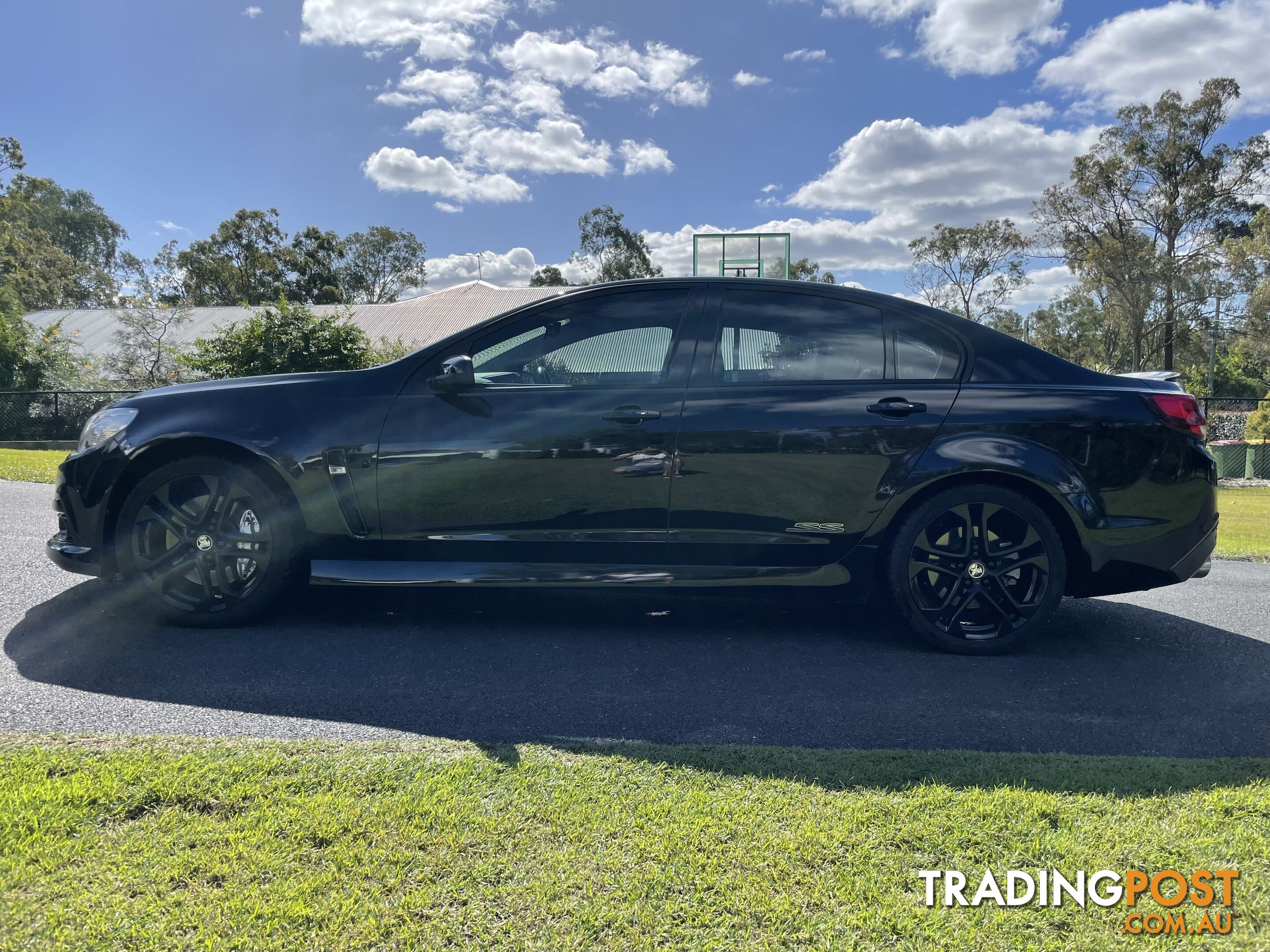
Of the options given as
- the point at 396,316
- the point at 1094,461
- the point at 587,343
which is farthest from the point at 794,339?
the point at 396,316

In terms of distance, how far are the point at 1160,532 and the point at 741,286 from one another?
7.26 feet

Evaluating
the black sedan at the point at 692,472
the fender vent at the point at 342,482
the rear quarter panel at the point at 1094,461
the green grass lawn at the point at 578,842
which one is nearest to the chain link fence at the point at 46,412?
the black sedan at the point at 692,472

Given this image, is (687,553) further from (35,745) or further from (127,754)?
(35,745)

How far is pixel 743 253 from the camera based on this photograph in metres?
29.1

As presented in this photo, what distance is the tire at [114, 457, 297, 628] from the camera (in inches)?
151

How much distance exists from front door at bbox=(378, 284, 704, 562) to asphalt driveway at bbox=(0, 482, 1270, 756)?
0.51 m

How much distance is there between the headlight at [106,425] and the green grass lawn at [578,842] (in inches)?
68.4

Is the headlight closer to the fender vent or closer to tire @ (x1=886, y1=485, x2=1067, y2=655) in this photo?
the fender vent

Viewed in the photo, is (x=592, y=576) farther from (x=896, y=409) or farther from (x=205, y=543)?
(x=205, y=543)

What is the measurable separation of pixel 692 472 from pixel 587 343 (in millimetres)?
832

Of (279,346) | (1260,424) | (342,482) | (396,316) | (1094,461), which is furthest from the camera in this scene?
(396,316)

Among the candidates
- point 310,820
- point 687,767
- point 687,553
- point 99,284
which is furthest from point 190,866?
point 99,284

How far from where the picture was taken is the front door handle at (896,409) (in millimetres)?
3688

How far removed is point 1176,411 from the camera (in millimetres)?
3654
